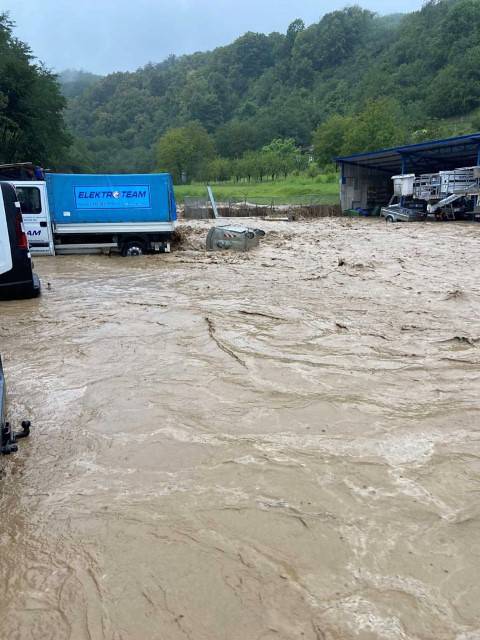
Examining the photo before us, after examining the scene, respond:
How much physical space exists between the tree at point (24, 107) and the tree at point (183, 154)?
54.3 m

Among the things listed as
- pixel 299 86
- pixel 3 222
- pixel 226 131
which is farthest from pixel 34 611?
pixel 299 86

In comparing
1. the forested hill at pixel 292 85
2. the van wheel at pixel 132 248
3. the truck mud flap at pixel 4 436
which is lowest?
the truck mud flap at pixel 4 436

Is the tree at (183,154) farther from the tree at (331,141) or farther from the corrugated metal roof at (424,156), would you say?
the corrugated metal roof at (424,156)

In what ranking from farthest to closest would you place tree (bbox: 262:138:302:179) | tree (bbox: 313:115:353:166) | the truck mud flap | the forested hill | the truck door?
1. the forested hill
2. tree (bbox: 262:138:302:179)
3. tree (bbox: 313:115:353:166)
4. the truck door
5. the truck mud flap

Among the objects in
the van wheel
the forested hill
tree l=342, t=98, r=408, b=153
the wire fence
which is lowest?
the van wheel

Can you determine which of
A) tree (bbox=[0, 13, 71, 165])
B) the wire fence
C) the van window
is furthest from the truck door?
the wire fence

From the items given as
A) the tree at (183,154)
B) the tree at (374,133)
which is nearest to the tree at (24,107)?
the tree at (374,133)

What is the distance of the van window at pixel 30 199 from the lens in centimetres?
1378

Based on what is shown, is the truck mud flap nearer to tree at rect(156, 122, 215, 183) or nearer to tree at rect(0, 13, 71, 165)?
tree at rect(0, 13, 71, 165)

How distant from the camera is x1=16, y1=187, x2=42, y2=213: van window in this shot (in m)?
13.8

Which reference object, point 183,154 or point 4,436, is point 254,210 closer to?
point 4,436

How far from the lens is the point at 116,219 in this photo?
1529 cm

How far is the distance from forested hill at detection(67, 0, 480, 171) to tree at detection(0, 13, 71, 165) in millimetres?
50338

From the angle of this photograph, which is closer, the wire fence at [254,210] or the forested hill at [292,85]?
the wire fence at [254,210]
